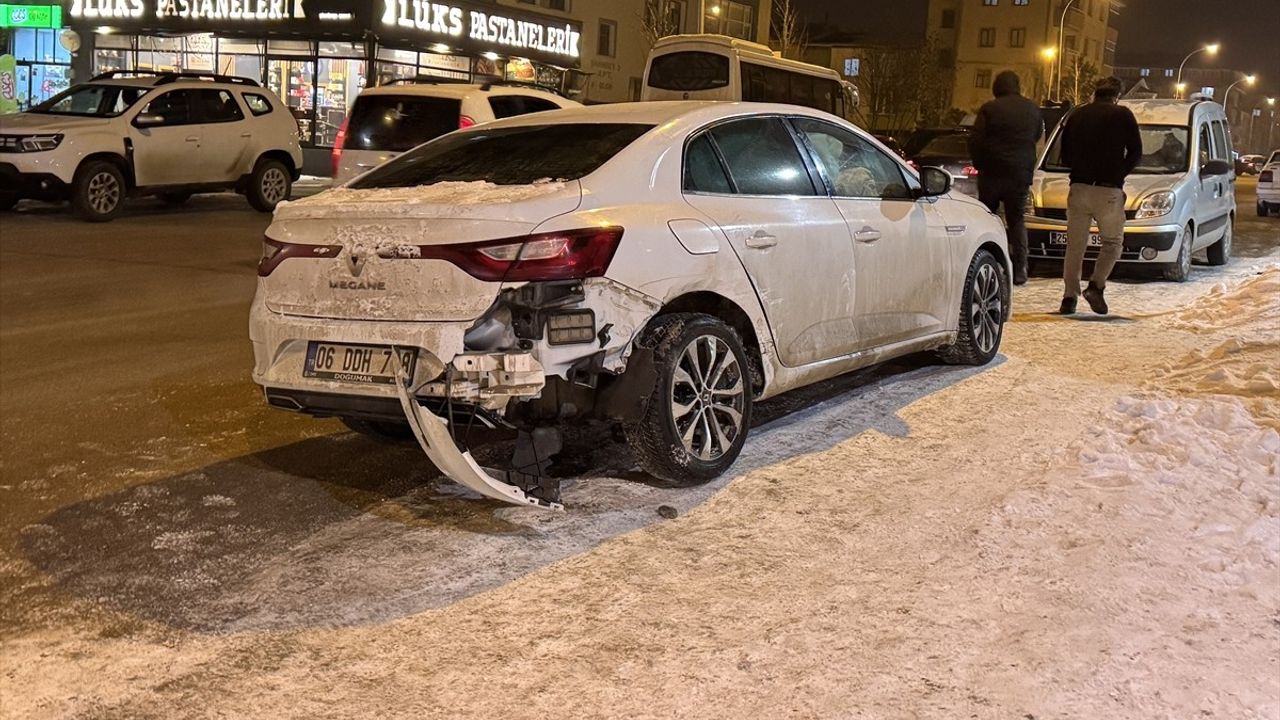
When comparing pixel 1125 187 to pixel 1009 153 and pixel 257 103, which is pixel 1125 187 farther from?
pixel 257 103

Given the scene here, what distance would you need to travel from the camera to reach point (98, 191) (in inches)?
Result: 659

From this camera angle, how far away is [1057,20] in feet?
275

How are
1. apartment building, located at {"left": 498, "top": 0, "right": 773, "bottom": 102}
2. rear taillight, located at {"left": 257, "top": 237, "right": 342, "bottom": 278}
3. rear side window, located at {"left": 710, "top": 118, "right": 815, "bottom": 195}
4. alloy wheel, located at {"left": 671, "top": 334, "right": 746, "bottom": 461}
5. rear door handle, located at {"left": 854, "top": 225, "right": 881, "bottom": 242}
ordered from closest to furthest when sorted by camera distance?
rear taillight, located at {"left": 257, "top": 237, "right": 342, "bottom": 278}, alloy wheel, located at {"left": 671, "top": 334, "right": 746, "bottom": 461}, rear side window, located at {"left": 710, "top": 118, "right": 815, "bottom": 195}, rear door handle, located at {"left": 854, "top": 225, "right": 881, "bottom": 242}, apartment building, located at {"left": 498, "top": 0, "right": 773, "bottom": 102}

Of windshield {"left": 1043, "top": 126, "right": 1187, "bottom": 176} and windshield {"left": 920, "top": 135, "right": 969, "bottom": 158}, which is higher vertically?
windshield {"left": 920, "top": 135, "right": 969, "bottom": 158}

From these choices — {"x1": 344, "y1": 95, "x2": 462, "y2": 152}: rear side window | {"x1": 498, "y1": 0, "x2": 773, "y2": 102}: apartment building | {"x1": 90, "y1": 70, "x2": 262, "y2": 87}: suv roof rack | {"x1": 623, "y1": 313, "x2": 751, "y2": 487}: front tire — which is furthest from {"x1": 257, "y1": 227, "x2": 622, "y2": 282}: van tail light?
{"x1": 498, "y1": 0, "x2": 773, "y2": 102}: apartment building

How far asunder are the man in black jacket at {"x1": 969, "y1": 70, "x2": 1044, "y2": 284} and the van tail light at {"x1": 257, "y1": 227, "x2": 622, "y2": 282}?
732 cm

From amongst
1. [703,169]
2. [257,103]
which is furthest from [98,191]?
[703,169]

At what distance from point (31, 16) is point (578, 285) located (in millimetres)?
35795

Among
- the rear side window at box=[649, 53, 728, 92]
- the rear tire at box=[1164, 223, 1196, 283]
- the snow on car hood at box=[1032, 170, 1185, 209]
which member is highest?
the rear side window at box=[649, 53, 728, 92]

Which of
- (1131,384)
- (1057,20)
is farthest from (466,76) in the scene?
(1057,20)

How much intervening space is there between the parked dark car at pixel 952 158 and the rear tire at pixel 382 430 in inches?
484

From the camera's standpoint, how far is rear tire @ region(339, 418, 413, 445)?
19.4 ft

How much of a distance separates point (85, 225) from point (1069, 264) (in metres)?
12.5

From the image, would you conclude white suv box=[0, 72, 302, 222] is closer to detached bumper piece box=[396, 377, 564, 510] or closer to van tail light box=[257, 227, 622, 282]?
van tail light box=[257, 227, 622, 282]
